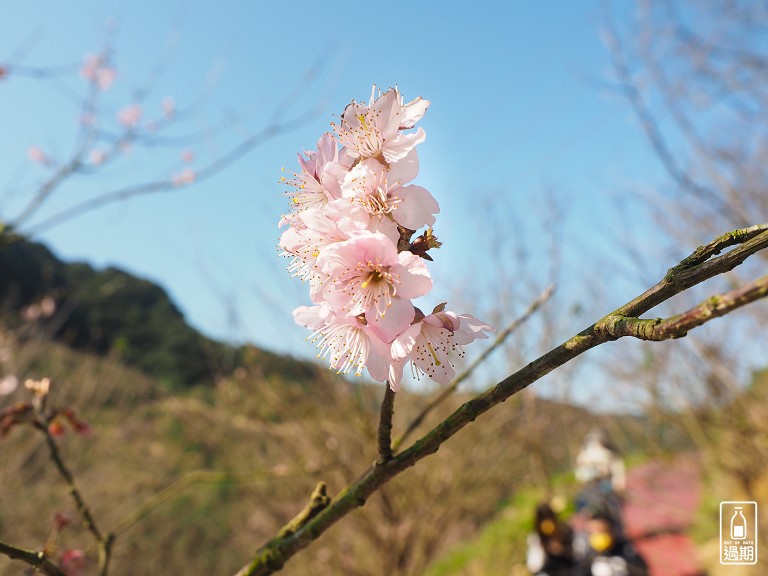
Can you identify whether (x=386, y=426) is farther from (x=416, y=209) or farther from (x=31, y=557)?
(x=31, y=557)

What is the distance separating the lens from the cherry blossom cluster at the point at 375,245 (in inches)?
29.3

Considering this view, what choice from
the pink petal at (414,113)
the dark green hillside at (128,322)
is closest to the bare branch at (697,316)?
the pink petal at (414,113)

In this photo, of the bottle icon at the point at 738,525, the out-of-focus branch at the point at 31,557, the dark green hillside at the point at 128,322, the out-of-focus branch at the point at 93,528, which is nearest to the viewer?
the out-of-focus branch at the point at 31,557

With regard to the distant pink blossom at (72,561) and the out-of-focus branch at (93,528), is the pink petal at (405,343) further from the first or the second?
the distant pink blossom at (72,561)

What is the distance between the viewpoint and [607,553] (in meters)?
4.92

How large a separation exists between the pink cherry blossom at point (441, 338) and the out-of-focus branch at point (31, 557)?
0.57 m

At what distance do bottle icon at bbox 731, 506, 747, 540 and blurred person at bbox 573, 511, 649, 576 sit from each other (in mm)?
1592

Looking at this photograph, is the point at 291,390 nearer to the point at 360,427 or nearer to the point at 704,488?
the point at 360,427

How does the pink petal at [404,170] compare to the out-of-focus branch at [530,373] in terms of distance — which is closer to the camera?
the out-of-focus branch at [530,373]

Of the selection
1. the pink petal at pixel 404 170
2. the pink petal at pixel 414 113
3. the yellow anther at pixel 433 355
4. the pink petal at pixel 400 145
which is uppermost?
the pink petal at pixel 414 113

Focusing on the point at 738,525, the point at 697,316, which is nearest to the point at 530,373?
the point at 697,316

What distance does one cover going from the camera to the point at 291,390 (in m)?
5.21

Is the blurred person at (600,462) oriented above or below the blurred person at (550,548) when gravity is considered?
above

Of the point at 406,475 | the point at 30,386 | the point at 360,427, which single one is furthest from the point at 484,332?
the point at 406,475
